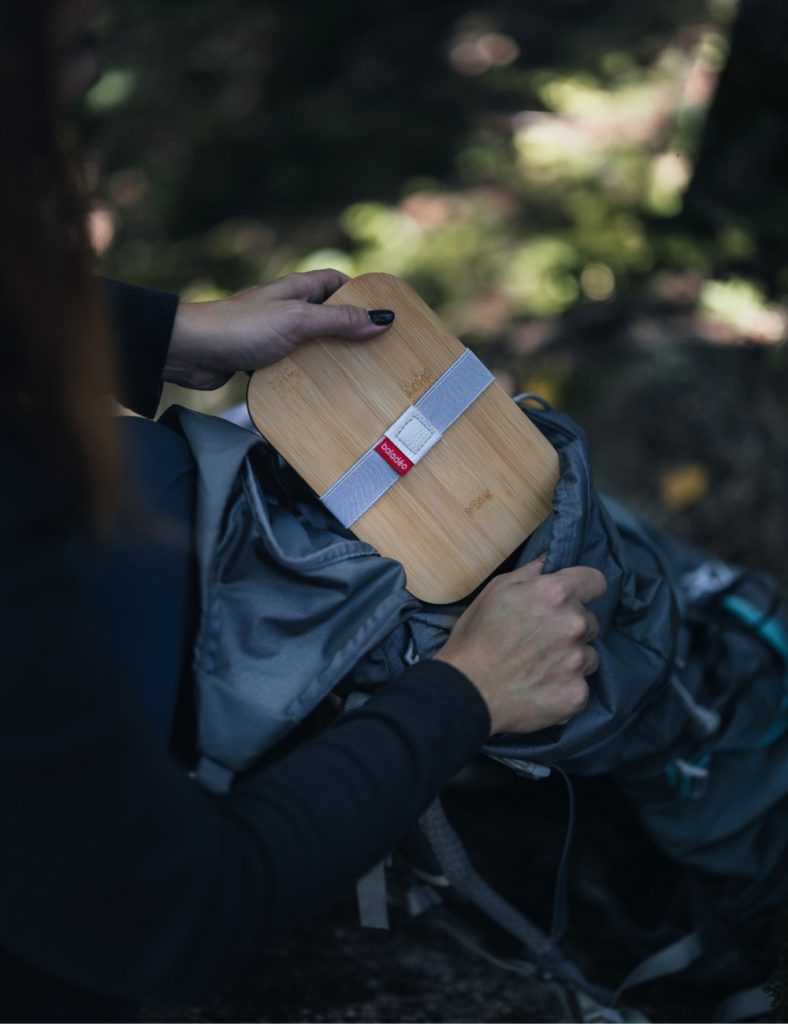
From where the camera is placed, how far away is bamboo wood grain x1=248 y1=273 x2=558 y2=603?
175 centimetres

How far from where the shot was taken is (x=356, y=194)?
5.56 meters

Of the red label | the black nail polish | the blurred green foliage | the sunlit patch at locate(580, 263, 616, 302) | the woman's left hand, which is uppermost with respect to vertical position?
the woman's left hand

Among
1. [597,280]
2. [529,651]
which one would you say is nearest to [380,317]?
[529,651]

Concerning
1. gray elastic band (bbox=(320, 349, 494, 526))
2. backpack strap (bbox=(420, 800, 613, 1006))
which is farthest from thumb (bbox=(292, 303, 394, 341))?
backpack strap (bbox=(420, 800, 613, 1006))

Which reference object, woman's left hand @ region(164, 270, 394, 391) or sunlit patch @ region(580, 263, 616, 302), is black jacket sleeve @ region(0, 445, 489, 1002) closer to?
woman's left hand @ region(164, 270, 394, 391)

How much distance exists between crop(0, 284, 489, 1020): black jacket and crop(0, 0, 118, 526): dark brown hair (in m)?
0.06

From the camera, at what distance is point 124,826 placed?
111cm

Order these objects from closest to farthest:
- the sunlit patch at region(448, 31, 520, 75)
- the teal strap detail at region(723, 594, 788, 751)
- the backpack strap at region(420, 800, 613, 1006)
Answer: the backpack strap at region(420, 800, 613, 1006) < the teal strap detail at region(723, 594, 788, 751) < the sunlit patch at region(448, 31, 520, 75)

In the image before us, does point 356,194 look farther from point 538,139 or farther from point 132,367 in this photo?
point 132,367

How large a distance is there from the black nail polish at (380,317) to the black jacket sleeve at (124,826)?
0.84m

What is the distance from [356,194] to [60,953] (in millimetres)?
5005

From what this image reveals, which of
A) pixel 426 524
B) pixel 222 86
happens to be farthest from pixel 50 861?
pixel 222 86

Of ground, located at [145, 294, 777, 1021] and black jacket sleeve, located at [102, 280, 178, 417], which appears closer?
black jacket sleeve, located at [102, 280, 178, 417]

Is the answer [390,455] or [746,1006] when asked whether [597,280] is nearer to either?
[390,455]
